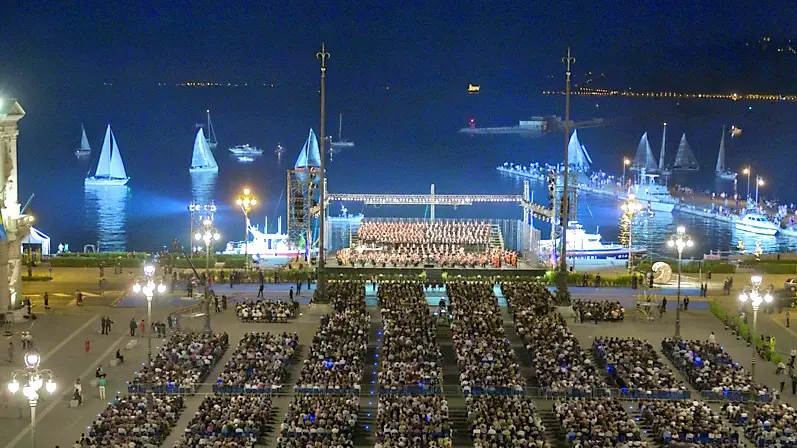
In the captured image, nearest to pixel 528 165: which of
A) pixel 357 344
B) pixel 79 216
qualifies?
pixel 79 216

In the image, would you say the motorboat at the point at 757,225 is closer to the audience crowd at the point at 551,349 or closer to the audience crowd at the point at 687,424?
the audience crowd at the point at 551,349

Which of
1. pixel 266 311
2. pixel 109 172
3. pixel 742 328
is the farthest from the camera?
pixel 109 172

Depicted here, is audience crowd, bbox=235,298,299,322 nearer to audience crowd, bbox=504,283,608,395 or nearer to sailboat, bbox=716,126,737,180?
audience crowd, bbox=504,283,608,395

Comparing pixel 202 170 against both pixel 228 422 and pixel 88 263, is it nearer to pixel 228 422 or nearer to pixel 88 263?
pixel 88 263

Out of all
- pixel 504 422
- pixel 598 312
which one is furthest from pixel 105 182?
pixel 504 422

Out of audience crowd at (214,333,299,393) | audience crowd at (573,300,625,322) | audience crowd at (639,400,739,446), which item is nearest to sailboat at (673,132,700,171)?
audience crowd at (573,300,625,322)

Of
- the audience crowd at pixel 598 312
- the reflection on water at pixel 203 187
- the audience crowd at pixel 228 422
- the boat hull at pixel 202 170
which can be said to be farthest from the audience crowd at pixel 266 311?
the boat hull at pixel 202 170
